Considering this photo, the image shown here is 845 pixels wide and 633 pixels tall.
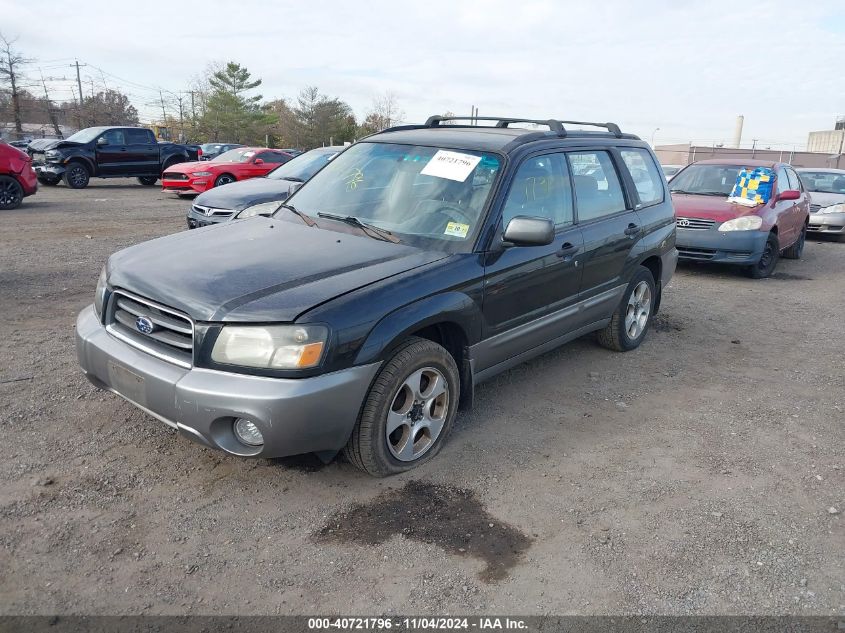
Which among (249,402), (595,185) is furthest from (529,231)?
(249,402)

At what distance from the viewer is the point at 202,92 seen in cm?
5934

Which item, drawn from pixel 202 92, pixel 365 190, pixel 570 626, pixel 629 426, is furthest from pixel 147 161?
pixel 202 92

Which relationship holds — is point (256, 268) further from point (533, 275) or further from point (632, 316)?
point (632, 316)

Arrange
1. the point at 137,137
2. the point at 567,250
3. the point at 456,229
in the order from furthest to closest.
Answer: the point at 137,137 < the point at 567,250 < the point at 456,229

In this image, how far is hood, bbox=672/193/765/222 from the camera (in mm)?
8906

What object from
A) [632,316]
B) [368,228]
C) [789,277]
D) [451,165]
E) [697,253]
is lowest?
[789,277]

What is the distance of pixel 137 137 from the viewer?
1848cm

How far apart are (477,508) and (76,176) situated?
18.2 meters

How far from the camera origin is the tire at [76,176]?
17.6 m

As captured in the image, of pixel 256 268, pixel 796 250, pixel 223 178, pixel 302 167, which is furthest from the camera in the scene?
pixel 223 178

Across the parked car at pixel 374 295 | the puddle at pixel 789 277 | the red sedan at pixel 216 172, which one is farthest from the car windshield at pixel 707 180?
the red sedan at pixel 216 172

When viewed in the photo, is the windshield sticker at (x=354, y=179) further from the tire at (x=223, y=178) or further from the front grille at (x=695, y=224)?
the tire at (x=223, y=178)

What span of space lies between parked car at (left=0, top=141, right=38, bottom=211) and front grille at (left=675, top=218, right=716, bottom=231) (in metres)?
12.1

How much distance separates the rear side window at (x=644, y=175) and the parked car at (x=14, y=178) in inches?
470
